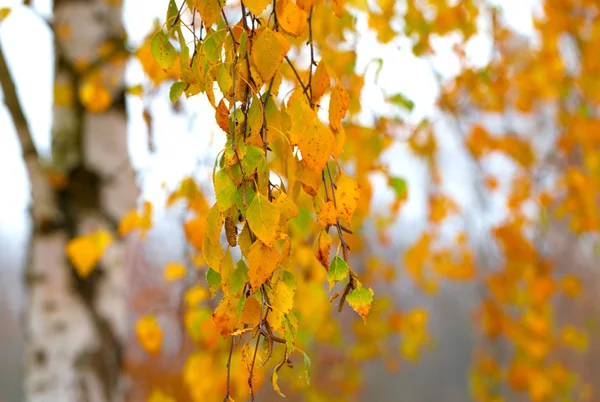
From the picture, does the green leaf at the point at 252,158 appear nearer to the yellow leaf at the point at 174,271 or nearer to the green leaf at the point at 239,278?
the green leaf at the point at 239,278

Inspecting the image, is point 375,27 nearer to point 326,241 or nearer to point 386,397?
point 326,241

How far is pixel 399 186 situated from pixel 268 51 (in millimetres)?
848

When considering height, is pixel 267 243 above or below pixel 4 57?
below

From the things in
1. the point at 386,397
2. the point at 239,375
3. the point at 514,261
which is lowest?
the point at 239,375

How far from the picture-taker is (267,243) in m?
0.47

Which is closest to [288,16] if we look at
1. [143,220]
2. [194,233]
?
[194,233]

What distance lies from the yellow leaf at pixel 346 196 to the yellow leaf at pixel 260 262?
0.31ft

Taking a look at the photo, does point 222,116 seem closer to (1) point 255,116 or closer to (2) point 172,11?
(1) point 255,116

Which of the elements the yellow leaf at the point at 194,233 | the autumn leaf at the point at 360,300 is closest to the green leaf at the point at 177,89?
the autumn leaf at the point at 360,300

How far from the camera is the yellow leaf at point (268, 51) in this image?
488mm

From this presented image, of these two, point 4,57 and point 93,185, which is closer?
point 4,57

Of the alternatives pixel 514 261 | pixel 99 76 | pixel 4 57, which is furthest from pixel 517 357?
pixel 4 57

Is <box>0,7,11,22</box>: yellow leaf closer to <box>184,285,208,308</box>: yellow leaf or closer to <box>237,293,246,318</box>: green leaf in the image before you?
<box>184,285,208,308</box>: yellow leaf

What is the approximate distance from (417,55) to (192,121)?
1.79ft
